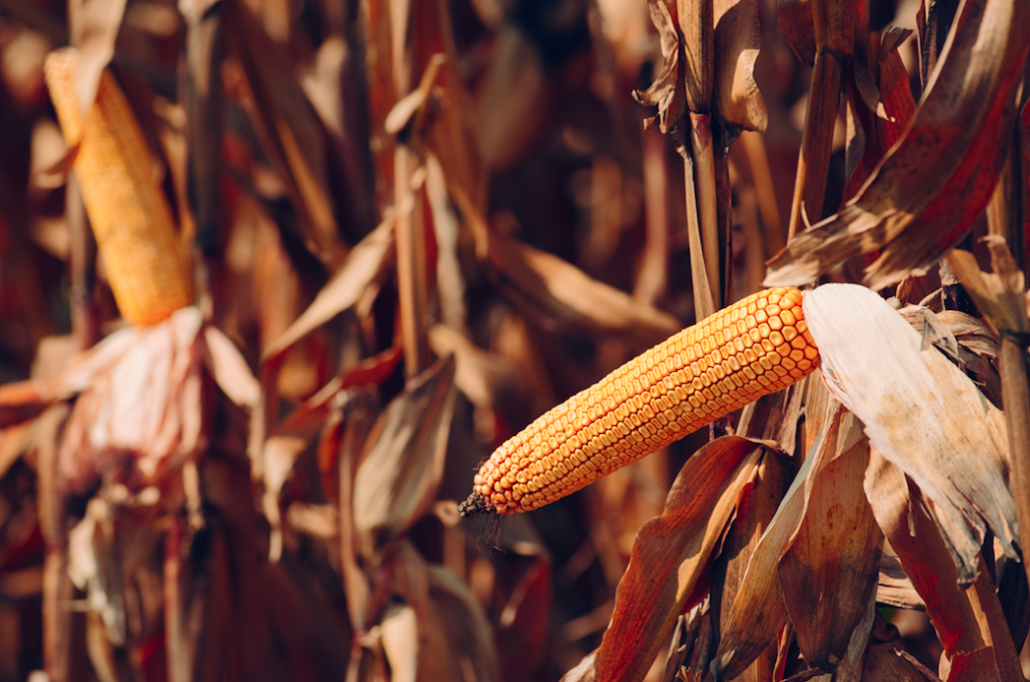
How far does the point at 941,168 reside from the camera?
0.61 meters

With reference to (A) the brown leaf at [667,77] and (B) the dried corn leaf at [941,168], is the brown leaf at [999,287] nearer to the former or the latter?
(B) the dried corn leaf at [941,168]

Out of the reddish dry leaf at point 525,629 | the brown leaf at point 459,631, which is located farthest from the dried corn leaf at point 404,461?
the reddish dry leaf at point 525,629

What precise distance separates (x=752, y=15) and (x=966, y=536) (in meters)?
0.48

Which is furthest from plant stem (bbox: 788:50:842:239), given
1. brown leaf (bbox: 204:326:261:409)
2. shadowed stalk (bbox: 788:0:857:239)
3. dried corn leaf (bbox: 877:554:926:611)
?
brown leaf (bbox: 204:326:261:409)

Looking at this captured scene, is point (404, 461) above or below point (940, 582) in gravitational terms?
above

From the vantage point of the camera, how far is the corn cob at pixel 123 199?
1.22 m

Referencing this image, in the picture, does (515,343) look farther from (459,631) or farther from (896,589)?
(896,589)

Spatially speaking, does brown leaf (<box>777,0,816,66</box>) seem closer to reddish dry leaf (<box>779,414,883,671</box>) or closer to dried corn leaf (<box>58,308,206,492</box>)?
reddish dry leaf (<box>779,414,883,671</box>)

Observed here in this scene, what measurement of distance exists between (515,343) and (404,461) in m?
0.64

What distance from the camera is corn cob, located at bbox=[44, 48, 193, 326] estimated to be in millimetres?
1224

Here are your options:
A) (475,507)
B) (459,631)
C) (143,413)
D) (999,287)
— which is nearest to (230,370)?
(143,413)

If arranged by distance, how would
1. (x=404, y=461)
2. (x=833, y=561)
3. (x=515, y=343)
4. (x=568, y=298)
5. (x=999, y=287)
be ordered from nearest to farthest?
(x=999, y=287) → (x=833, y=561) → (x=404, y=461) → (x=568, y=298) → (x=515, y=343)

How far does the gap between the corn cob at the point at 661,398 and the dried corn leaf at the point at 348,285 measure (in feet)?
1.67

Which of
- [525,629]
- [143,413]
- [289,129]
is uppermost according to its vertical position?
[289,129]
